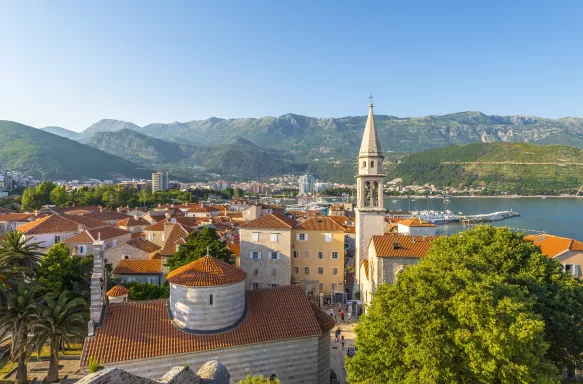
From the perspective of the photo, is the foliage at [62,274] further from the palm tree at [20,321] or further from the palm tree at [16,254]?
the palm tree at [20,321]

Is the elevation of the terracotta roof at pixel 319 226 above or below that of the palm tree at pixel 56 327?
above

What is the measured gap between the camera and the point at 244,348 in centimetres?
1744

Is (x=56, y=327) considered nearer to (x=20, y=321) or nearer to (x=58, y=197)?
(x=20, y=321)

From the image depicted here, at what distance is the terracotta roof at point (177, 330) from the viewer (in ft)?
53.3

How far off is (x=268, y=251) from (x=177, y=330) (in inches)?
715

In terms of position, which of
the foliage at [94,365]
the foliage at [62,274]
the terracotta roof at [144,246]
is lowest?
the terracotta roof at [144,246]

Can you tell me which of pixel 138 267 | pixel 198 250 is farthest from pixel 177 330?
pixel 138 267

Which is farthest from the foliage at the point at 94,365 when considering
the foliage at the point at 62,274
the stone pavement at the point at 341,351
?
the stone pavement at the point at 341,351

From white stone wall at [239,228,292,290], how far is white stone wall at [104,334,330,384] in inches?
641

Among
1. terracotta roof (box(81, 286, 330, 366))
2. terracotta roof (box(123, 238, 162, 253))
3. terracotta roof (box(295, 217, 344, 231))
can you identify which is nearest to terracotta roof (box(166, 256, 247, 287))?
terracotta roof (box(81, 286, 330, 366))

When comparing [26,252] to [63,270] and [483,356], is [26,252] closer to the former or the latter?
[63,270]

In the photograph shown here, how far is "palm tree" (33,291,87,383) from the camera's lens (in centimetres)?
1788

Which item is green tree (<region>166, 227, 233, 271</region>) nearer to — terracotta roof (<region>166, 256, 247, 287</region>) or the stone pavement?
the stone pavement

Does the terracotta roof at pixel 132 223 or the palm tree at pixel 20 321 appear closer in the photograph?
the palm tree at pixel 20 321
